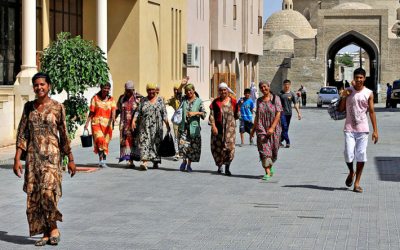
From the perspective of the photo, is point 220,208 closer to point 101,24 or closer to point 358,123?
point 358,123

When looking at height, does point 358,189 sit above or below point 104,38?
below

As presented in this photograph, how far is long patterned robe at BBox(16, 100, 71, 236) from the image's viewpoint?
6191mm

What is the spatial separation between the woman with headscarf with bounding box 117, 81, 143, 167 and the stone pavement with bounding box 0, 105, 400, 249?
0.27 metres

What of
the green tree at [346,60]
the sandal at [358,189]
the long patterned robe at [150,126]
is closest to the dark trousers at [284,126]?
the long patterned robe at [150,126]

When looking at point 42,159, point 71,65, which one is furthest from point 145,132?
point 42,159

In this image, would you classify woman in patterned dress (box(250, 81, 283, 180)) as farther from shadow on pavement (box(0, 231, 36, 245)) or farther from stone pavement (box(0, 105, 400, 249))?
shadow on pavement (box(0, 231, 36, 245))

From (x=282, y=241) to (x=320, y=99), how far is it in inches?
→ 1563

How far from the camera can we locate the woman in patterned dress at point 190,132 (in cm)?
1157

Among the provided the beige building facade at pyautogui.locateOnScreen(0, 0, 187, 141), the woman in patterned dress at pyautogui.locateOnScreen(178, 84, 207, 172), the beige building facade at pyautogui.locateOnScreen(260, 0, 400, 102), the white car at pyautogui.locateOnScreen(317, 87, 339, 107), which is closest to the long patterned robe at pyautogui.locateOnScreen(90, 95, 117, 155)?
the woman in patterned dress at pyautogui.locateOnScreen(178, 84, 207, 172)

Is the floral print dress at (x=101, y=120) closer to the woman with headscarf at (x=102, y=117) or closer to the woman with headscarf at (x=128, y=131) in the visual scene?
the woman with headscarf at (x=102, y=117)

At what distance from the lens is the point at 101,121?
11.8 meters

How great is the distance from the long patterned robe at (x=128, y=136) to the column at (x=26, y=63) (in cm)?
548

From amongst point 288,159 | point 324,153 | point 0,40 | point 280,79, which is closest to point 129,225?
point 288,159

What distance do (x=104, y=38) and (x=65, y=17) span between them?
1696mm
